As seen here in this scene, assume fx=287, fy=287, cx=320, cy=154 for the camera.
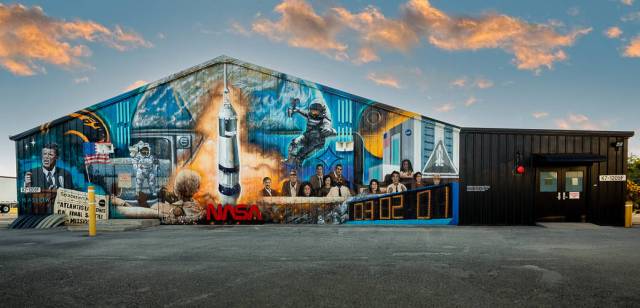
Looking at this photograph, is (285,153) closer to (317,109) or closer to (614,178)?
(317,109)

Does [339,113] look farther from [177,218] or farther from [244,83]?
[177,218]

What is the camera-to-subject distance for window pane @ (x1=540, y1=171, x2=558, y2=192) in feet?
41.5

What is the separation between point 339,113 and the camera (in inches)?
497

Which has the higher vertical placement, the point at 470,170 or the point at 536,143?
the point at 536,143

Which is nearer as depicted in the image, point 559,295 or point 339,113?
point 559,295

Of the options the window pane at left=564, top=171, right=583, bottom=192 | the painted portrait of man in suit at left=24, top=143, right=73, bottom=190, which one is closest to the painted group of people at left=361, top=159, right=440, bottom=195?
the window pane at left=564, top=171, right=583, bottom=192

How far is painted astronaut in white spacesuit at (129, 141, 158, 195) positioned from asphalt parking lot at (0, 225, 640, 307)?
3.64m

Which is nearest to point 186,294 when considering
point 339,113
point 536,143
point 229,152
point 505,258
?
point 505,258

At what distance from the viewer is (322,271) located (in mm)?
5508

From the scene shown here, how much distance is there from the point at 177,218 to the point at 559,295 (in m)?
13.0

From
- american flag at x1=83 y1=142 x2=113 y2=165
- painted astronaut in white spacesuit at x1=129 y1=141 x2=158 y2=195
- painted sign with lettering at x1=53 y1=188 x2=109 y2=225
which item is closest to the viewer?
painted astronaut in white spacesuit at x1=129 y1=141 x2=158 y2=195

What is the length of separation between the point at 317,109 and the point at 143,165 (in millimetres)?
8196

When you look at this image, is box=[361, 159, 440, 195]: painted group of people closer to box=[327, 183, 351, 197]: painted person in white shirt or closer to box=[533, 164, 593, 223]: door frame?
box=[327, 183, 351, 197]: painted person in white shirt

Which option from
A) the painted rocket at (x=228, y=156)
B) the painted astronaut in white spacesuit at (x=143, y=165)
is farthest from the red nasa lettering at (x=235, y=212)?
the painted astronaut in white spacesuit at (x=143, y=165)
